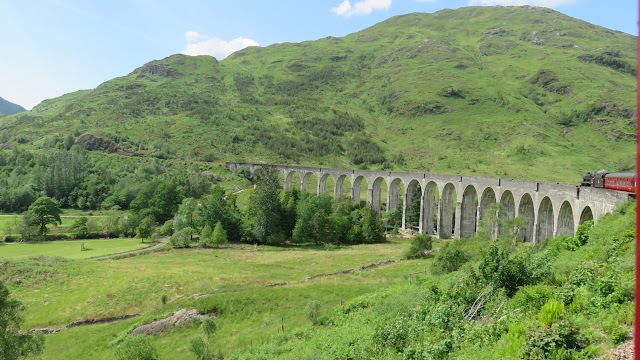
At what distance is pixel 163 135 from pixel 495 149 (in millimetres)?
95793

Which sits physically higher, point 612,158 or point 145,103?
point 145,103

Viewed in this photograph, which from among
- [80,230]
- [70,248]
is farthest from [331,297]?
[80,230]

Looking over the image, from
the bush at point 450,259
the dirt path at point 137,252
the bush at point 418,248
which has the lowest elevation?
the dirt path at point 137,252

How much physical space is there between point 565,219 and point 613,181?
692 cm

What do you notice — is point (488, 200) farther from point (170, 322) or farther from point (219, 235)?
point (170, 322)

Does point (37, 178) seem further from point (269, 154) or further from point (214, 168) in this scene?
point (269, 154)

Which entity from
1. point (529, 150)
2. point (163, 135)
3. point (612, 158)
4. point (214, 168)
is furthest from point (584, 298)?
point (163, 135)

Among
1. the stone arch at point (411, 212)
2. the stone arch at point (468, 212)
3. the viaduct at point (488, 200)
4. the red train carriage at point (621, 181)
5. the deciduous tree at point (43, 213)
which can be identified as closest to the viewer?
the red train carriage at point (621, 181)

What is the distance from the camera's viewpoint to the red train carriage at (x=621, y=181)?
2750 cm

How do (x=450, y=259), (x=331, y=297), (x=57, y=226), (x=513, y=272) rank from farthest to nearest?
1. (x=57, y=226)
2. (x=331, y=297)
3. (x=450, y=259)
4. (x=513, y=272)

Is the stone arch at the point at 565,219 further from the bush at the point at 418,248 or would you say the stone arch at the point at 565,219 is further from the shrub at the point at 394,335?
the shrub at the point at 394,335

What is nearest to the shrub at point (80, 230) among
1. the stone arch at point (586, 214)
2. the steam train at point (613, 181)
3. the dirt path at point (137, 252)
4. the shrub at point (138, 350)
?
the dirt path at point (137, 252)

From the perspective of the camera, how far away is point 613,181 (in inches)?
1224

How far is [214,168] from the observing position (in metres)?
105
